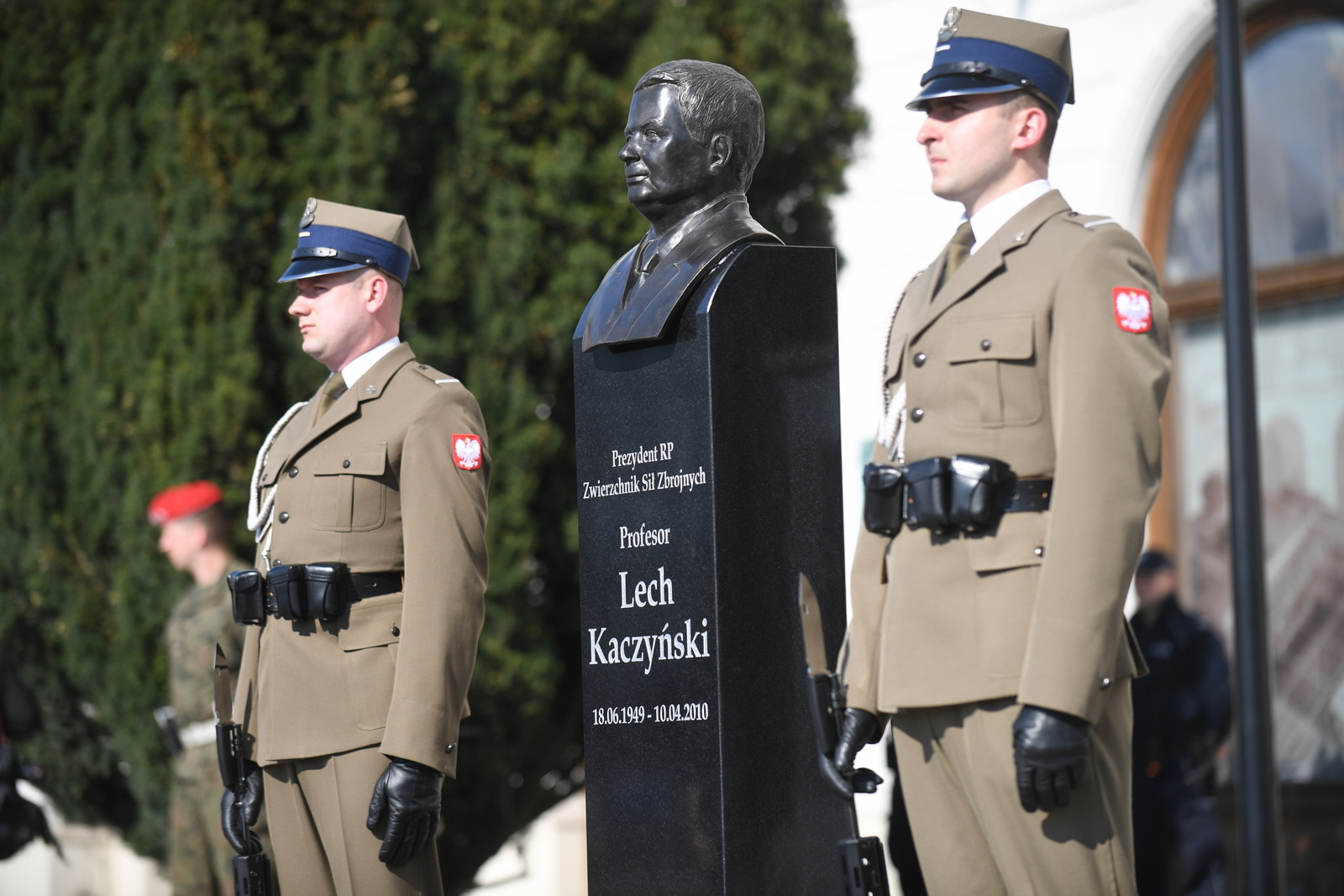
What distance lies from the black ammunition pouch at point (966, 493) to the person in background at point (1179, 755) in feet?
13.8

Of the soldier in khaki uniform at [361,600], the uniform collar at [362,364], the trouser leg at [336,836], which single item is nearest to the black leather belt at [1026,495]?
the soldier in khaki uniform at [361,600]

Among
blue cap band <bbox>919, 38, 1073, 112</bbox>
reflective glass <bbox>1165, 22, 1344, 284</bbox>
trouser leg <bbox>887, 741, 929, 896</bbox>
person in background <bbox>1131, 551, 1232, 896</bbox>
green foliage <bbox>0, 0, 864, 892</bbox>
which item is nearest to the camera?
blue cap band <bbox>919, 38, 1073, 112</bbox>

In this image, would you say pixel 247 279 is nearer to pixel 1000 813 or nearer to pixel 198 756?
pixel 198 756

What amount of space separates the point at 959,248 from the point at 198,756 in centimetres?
410

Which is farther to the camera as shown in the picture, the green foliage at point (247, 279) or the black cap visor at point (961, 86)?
the green foliage at point (247, 279)

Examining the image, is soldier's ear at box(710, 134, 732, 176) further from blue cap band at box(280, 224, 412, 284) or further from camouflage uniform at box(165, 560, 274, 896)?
camouflage uniform at box(165, 560, 274, 896)

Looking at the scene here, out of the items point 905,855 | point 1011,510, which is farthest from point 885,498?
point 905,855

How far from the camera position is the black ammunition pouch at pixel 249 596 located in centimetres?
372

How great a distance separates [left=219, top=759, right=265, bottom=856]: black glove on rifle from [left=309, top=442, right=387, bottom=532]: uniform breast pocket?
0.64 metres

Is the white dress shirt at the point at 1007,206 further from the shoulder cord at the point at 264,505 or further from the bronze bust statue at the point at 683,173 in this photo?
the shoulder cord at the point at 264,505

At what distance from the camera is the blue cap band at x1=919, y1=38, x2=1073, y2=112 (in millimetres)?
2895

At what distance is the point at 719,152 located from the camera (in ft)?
12.6

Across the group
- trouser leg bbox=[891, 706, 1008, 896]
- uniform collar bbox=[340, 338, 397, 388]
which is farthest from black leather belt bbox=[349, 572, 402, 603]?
trouser leg bbox=[891, 706, 1008, 896]

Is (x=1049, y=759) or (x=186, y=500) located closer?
(x=1049, y=759)
